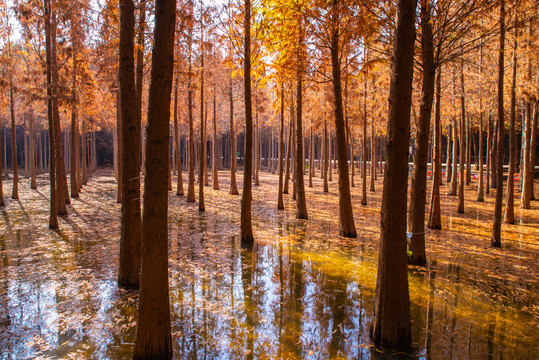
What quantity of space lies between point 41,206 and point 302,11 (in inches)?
605

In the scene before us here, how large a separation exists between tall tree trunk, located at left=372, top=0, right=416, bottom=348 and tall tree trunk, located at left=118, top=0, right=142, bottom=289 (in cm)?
443

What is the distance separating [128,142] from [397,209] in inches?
192

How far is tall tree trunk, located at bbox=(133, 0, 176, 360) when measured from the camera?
3887 millimetres

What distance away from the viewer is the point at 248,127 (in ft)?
30.8

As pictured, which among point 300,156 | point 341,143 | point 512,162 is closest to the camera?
point 341,143

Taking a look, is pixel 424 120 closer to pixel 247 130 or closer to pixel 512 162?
pixel 247 130

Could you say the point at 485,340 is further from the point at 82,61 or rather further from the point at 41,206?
the point at 41,206

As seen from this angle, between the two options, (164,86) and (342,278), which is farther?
(342,278)

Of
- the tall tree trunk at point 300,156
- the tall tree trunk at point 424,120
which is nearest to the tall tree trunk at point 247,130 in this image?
the tall tree trunk at point 300,156

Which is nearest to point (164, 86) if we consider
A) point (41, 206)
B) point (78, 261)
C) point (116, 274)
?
point (116, 274)

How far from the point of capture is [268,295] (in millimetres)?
6238

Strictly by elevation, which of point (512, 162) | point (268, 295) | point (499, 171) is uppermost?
point (512, 162)

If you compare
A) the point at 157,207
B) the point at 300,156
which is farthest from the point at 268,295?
the point at 300,156

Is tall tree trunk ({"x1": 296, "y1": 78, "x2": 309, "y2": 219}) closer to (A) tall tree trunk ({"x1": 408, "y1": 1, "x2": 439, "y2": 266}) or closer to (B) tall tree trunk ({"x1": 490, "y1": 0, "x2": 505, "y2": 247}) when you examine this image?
(A) tall tree trunk ({"x1": 408, "y1": 1, "x2": 439, "y2": 266})
